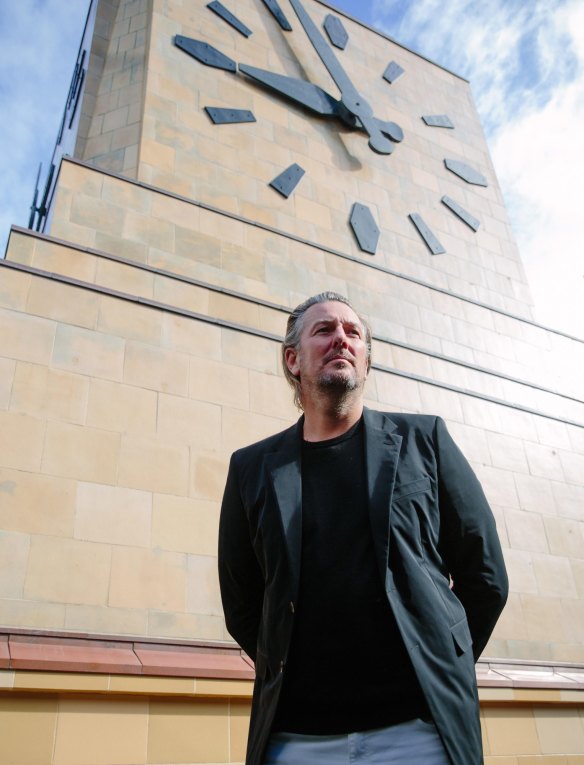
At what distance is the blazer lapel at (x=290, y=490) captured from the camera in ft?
6.44

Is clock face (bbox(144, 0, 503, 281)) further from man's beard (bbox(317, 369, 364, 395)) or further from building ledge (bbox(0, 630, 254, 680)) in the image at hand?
man's beard (bbox(317, 369, 364, 395))

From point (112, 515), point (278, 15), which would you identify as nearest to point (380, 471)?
point (112, 515)

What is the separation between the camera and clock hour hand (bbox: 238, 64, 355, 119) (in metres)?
9.39

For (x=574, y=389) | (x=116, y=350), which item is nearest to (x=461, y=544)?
(x=116, y=350)

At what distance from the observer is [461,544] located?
2074 mm

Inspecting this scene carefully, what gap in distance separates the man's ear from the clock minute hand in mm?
8124

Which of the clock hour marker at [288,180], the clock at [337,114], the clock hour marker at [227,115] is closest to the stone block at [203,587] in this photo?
the clock at [337,114]

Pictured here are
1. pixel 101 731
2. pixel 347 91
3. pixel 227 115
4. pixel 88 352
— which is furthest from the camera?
pixel 347 91

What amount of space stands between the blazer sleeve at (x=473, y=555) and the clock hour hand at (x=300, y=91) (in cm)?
858

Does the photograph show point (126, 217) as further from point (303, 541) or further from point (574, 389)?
point (574, 389)

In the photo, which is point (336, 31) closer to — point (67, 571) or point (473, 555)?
point (67, 571)

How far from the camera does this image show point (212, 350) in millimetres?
5773

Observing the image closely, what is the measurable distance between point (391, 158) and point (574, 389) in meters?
4.39

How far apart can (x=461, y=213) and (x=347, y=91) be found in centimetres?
255
